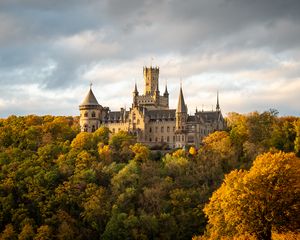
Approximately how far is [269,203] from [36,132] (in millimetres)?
61189

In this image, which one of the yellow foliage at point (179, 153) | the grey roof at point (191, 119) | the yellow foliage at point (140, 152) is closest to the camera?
the yellow foliage at point (179, 153)

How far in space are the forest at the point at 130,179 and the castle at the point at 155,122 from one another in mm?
6695

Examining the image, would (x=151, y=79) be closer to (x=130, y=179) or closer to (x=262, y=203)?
(x=130, y=179)

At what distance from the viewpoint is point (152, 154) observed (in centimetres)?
11331

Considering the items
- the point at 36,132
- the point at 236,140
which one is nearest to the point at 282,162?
the point at 236,140

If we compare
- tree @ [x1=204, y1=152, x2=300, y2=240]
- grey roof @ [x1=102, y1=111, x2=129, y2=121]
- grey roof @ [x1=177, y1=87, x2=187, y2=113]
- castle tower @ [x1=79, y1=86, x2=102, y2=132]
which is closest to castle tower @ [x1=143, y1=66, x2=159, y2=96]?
grey roof @ [x1=102, y1=111, x2=129, y2=121]

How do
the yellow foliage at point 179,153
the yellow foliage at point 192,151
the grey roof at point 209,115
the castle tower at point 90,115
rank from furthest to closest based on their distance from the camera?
the castle tower at point 90,115, the grey roof at point 209,115, the yellow foliage at point 192,151, the yellow foliage at point 179,153

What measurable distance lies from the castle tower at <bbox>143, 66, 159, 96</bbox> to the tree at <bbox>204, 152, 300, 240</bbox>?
258 ft

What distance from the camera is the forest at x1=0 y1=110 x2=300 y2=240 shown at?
87500mm

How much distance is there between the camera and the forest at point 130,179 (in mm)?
87500

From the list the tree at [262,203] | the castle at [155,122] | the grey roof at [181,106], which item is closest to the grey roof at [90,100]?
the castle at [155,122]

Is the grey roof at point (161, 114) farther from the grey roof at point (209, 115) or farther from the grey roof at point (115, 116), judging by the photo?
the grey roof at point (115, 116)

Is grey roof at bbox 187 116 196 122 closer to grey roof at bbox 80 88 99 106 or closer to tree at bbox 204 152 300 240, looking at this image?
grey roof at bbox 80 88 99 106

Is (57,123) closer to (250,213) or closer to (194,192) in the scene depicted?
(194,192)
